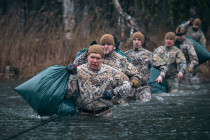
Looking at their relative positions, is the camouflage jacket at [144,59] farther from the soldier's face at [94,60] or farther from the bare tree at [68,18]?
the bare tree at [68,18]

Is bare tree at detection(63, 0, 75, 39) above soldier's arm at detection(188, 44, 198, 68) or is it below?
above

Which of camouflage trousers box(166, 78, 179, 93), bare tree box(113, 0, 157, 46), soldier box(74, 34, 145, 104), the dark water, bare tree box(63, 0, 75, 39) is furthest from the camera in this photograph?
bare tree box(113, 0, 157, 46)

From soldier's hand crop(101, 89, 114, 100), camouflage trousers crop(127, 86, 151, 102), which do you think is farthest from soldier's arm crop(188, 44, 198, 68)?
soldier's hand crop(101, 89, 114, 100)

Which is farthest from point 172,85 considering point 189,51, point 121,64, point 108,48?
point 108,48

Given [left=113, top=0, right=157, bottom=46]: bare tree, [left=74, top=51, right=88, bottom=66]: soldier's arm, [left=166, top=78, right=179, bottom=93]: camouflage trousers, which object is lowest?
[left=166, top=78, right=179, bottom=93]: camouflage trousers

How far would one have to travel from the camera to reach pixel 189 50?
12789 mm

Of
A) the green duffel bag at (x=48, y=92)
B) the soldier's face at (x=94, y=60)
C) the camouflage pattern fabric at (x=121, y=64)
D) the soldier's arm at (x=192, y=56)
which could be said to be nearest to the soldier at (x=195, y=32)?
the soldier's arm at (x=192, y=56)

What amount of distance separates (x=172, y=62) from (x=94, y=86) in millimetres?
4799

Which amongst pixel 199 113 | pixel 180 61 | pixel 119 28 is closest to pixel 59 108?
pixel 199 113

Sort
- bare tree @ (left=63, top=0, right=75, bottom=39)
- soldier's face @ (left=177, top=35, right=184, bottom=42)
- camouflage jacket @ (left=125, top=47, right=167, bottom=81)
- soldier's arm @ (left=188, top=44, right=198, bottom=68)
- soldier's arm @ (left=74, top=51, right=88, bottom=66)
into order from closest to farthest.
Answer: soldier's arm @ (left=74, top=51, right=88, bottom=66) < camouflage jacket @ (left=125, top=47, right=167, bottom=81) < soldier's arm @ (left=188, top=44, right=198, bottom=68) < soldier's face @ (left=177, top=35, right=184, bottom=42) < bare tree @ (left=63, top=0, right=75, bottom=39)

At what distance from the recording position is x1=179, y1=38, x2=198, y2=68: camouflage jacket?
12625 millimetres

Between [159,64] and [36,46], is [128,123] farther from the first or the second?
[36,46]

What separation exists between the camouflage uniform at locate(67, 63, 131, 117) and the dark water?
1.06ft

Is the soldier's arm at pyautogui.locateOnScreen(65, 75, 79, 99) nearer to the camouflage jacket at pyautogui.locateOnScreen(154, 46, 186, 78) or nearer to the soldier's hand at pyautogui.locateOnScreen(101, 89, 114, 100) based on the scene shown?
the soldier's hand at pyautogui.locateOnScreen(101, 89, 114, 100)
